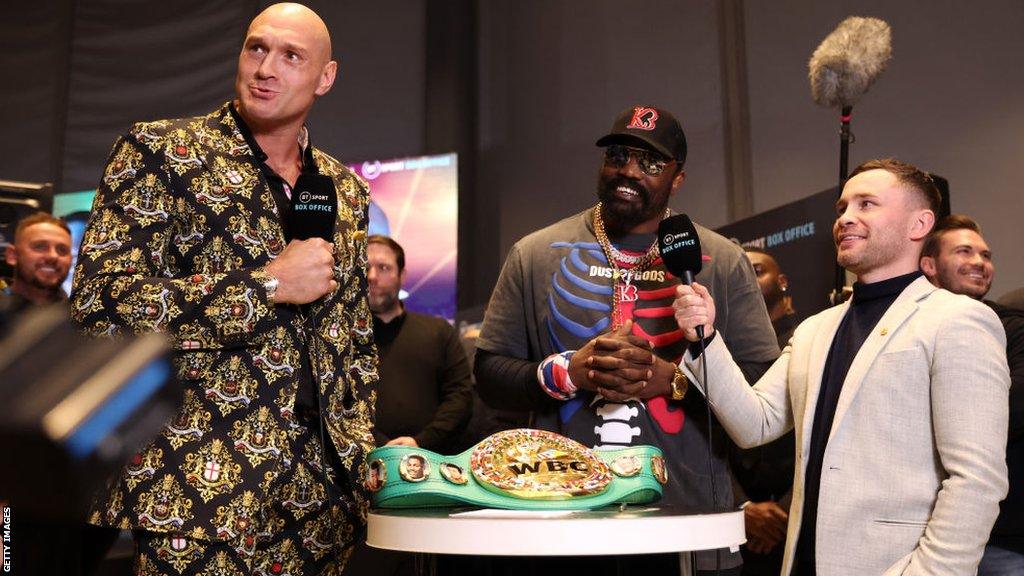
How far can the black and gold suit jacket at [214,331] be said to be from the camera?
1854mm

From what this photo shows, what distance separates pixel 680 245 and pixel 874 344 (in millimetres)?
499

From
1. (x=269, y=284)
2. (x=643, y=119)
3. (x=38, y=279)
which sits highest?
(x=643, y=119)

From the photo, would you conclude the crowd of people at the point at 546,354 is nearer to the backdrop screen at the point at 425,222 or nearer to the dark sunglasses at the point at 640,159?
the dark sunglasses at the point at 640,159

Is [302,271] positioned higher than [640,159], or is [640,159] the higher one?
[640,159]

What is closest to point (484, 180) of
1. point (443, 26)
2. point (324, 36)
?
point (443, 26)

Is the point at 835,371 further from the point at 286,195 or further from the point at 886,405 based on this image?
the point at 286,195

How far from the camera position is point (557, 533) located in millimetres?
1559

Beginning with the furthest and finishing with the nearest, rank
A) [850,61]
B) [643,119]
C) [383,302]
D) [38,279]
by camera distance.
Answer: [383,302], [38,279], [850,61], [643,119]

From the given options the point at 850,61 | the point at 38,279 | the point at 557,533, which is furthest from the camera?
the point at 38,279

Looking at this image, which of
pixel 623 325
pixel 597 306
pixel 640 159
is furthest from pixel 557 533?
pixel 640 159

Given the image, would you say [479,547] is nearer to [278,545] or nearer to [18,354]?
[278,545]

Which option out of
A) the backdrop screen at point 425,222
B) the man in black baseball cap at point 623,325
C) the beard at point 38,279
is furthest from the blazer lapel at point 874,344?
the backdrop screen at point 425,222

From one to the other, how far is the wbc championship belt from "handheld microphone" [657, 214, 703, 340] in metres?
0.47

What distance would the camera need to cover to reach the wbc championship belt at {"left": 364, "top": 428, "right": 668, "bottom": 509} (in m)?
1.82
